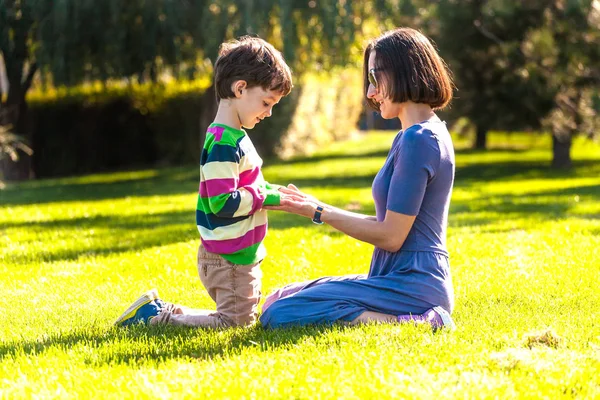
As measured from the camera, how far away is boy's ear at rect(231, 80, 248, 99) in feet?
14.1

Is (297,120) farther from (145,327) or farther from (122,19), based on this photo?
(145,327)

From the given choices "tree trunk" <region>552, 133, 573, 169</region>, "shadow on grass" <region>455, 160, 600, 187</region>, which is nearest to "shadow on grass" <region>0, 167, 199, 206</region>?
"shadow on grass" <region>455, 160, 600, 187</region>

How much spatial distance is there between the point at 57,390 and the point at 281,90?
1907mm

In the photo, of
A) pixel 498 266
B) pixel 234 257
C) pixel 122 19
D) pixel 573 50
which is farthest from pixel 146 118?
pixel 234 257

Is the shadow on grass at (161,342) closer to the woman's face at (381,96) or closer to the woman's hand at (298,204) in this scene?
the woman's hand at (298,204)

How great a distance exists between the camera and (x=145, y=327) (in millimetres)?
4543

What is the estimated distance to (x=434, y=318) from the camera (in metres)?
4.23

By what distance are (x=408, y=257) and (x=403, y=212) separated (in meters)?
0.28

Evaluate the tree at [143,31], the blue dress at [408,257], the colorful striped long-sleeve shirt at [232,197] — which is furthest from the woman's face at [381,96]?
the tree at [143,31]

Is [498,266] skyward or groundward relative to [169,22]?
groundward

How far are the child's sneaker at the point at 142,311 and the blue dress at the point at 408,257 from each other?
69cm

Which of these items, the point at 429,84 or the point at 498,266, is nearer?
the point at 429,84

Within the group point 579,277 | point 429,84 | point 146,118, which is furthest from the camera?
point 146,118

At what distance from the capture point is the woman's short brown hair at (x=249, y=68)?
4312 millimetres
